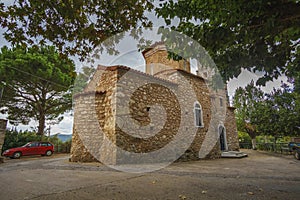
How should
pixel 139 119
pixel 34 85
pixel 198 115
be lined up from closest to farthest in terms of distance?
1. pixel 139 119
2. pixel 198 115
3. pixel 34 85

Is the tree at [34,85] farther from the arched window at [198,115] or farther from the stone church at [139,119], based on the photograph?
the arched window at [198,115]

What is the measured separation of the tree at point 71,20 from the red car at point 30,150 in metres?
11.7

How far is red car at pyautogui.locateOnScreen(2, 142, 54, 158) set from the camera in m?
11.6

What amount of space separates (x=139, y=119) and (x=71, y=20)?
16.8ft

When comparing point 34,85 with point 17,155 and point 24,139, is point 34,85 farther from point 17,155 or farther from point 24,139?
point 17,155

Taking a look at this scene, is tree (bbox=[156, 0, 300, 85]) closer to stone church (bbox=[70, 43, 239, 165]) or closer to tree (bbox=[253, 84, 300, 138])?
stone church (bbox=[70, 43, 239, 165])

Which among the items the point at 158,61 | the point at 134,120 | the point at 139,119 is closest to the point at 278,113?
the point at 158,61

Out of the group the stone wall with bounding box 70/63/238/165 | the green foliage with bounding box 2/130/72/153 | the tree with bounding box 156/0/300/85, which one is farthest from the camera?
the green foliage with bounding box 2/130/72/153

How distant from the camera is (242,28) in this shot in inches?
110

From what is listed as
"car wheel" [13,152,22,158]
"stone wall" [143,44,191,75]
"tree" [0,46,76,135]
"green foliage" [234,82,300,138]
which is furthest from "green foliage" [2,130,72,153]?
"green foliage" [234,82,300,138]

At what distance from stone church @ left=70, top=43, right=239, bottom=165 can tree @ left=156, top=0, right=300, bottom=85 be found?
335 centimetres

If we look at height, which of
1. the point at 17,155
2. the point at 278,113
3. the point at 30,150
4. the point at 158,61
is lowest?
the point at 17,155

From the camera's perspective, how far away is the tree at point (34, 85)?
12.6 meters

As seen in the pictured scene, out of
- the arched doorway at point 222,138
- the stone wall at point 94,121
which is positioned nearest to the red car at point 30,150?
the stone wall at point 94,121
